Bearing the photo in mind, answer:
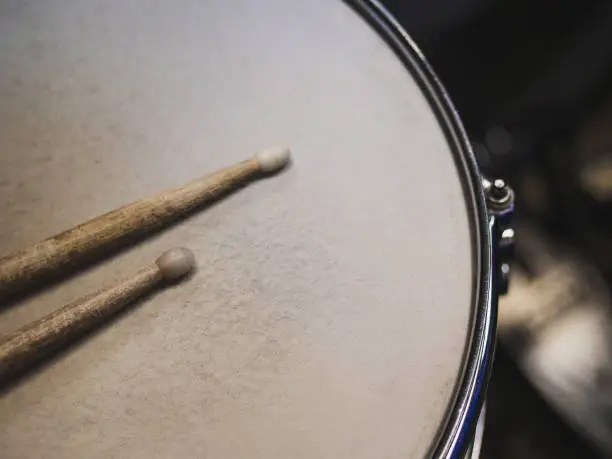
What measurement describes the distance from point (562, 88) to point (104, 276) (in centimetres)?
87

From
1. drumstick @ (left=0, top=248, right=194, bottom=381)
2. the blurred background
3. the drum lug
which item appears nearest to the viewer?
drumstick @ (left=0, top=248, right=194, bottom=381)

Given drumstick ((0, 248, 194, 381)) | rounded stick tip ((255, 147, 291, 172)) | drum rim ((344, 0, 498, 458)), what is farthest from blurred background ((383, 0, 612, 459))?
drumstick ((0, 248, 194, 381))

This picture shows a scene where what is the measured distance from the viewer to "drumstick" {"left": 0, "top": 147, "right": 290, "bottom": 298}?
46 cm

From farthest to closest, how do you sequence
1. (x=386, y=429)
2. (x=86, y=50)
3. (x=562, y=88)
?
(x=562, y=88) < (x=86, y=50) < (x=386, y=429)

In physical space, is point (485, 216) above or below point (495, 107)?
below

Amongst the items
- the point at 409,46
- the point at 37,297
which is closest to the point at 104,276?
the point at 37,297

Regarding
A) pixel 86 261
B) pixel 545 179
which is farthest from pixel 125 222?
pixel 545 179

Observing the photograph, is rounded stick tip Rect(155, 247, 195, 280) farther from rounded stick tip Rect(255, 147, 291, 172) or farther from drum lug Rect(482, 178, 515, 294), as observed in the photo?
drum lug Rect(482, 178, 515, 294)

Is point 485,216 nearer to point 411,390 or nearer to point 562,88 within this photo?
point 411,390

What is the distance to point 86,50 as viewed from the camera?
1.91 feet

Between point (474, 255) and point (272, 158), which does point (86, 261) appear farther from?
point (474, 255)

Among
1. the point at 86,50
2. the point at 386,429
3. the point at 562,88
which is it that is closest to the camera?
the point at 386,429

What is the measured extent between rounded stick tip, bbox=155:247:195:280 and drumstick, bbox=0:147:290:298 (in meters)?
0.03

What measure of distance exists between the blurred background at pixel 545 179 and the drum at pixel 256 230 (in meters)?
0.48
